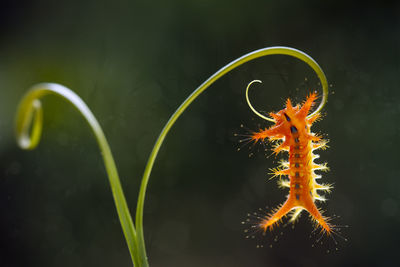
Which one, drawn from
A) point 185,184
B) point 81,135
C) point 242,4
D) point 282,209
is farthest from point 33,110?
point 242,4

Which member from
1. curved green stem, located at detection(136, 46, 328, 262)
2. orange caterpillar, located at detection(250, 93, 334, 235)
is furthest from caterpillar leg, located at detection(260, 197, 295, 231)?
curved green stem, located at detection(136, 46, 328, 262)

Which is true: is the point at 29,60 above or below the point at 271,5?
below

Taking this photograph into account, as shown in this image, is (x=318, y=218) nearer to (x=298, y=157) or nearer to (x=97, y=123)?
(x=298, y=157)

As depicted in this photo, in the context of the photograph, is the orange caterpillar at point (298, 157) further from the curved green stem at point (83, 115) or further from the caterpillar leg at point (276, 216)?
the curved green stem at point (83, 115)

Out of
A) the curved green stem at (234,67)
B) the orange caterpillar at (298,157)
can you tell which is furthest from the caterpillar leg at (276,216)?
the curved green stem at (234,67)

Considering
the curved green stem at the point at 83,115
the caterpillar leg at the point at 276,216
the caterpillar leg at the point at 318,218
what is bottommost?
Answer: the curved green stem at the point at 83,115

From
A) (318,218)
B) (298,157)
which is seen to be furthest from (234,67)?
(318,218)

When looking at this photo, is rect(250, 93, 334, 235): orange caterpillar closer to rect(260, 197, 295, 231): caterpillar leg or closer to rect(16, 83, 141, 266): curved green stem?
rect(260, 197, 295, 231): caterpillar leg

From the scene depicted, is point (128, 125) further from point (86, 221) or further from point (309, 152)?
point (309, 152)
